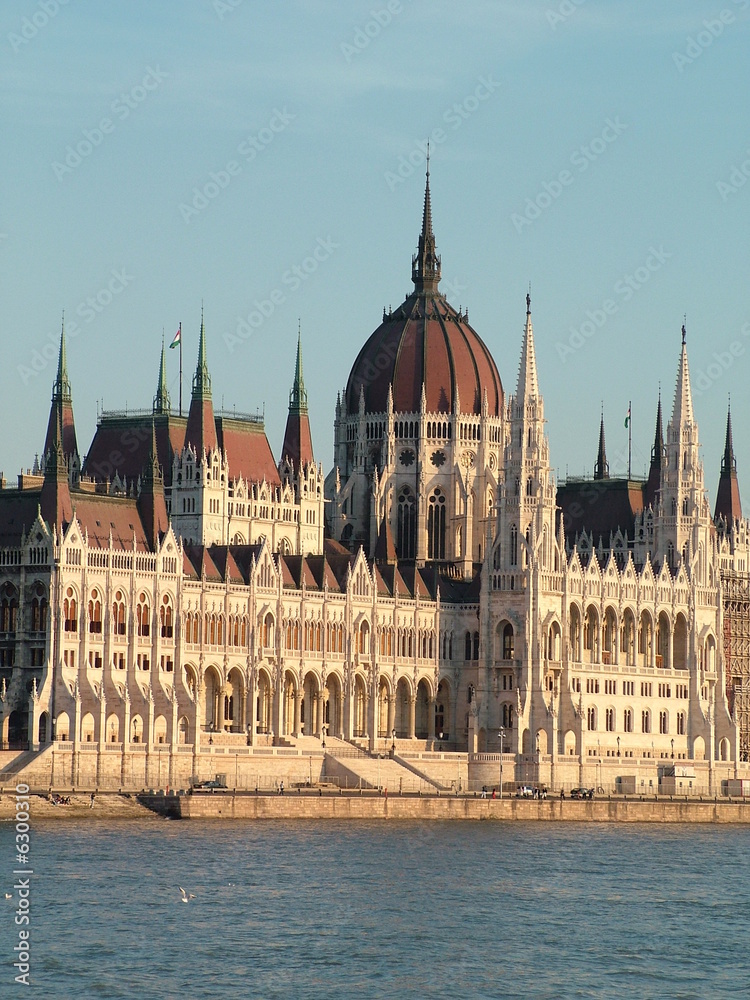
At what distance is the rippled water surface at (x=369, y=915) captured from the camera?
84688 mm

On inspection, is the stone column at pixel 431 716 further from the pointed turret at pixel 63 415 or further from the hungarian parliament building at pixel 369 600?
the pointed turret at pixel 63 415

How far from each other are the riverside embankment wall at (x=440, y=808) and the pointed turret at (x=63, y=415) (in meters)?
28.8

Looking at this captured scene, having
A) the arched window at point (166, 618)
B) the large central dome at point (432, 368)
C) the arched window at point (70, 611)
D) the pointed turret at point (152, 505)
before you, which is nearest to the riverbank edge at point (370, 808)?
the arched window at point (70, 611)

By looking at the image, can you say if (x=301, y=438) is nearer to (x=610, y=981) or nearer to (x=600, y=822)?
(x=600, y=822)

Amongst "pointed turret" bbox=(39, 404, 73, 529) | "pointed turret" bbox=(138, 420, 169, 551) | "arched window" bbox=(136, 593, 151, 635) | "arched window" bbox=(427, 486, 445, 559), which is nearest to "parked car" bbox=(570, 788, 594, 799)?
"arched window" bbox=(136, 593, 151, 635)

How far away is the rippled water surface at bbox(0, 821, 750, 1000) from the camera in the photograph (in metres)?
84.7

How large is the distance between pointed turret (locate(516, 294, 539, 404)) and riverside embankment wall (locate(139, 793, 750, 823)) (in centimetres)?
3232

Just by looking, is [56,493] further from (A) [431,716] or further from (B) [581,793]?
(A) [431,716]

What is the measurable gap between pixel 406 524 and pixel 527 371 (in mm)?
23972

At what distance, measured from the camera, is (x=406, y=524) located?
7830 inches

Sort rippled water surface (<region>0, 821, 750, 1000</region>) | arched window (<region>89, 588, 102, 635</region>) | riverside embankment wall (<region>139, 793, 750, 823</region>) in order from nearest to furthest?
rippled water surface (<region>0, 821, 750, 1000</region>), riverside embankment wall (<region>139, 793, 750, 823</region>), arched window (<region>89, 588, 102, 635</region>)

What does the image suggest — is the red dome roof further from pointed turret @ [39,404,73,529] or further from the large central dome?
pointed turret @ [39,404,73,529]

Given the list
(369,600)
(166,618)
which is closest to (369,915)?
(166,618)

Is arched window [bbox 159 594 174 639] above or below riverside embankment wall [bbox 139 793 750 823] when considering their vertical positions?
above
